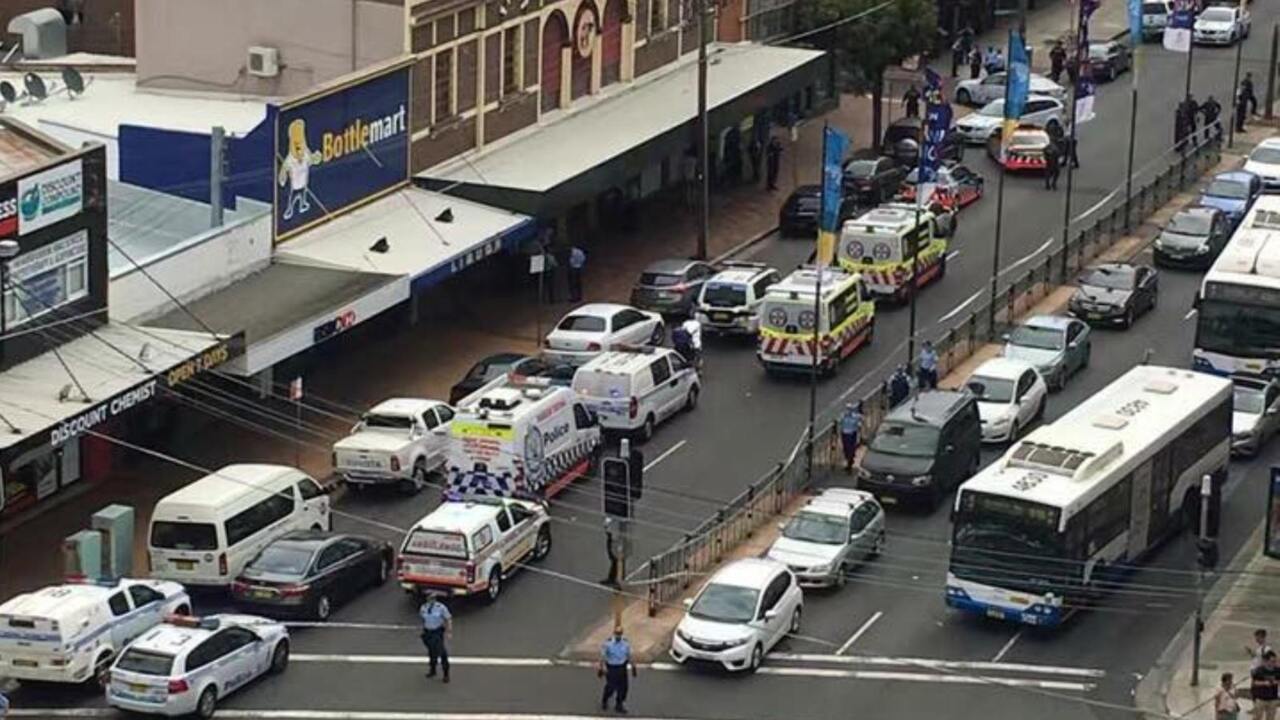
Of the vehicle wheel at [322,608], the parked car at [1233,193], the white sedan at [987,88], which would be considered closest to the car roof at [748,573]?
the vehicle wheel at [322,608]

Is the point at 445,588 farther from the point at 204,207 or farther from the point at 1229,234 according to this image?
the point at 1229,234

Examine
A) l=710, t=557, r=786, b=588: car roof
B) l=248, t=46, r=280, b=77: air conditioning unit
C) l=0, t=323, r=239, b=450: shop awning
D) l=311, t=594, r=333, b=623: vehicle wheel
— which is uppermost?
l=248, t=46, r=280, b=77: air conditioning unit

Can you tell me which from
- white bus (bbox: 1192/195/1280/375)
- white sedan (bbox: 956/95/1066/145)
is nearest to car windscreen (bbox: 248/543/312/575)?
white bus (bbox: 1192/195/1280/375)

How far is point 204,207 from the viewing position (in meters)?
67.1

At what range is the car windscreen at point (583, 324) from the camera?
228ft

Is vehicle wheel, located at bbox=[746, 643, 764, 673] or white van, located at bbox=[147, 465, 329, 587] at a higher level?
white van, located at bbox=[147, 465, 329, 587]

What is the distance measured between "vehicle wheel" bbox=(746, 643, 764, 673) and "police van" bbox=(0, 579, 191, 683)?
10770 millimetres

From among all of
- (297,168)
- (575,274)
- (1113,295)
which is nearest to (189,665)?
(297,168)

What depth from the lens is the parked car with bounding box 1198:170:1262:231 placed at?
84481mm

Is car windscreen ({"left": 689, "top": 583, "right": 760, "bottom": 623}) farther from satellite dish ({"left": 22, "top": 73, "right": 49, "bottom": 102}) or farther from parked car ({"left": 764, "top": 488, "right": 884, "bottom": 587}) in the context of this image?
satellite dish ({"left": 22, "top": 73, "right": 49, "bottom": 102})

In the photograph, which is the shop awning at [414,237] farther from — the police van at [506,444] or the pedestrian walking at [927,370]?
the pedestrian walking at [927,370]

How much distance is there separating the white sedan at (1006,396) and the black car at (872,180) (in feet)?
66.5

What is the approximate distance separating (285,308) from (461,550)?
→ 33.6ft

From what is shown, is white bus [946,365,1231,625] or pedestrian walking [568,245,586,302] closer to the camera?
white bus [946,365,1231,625]
